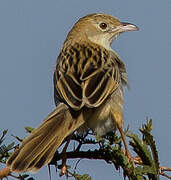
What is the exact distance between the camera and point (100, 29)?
630cm

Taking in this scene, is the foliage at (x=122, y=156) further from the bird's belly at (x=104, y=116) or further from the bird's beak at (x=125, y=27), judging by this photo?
the bird's beak at (x=125, y=27)

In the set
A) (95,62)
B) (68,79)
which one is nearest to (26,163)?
(68,79)

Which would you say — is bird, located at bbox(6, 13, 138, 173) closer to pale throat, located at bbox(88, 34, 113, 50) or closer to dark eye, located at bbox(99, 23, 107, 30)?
pale throat, located at bbox(88, 34, 113, 50)

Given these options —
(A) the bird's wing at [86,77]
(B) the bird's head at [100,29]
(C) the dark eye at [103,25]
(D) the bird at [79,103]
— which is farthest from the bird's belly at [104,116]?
(C) the dark eye at [103,25]

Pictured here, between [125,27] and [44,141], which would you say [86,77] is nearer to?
[44,141]

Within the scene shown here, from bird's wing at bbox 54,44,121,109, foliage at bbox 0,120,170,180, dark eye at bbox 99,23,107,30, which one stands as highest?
dark eye at bbox 99,23,107,30

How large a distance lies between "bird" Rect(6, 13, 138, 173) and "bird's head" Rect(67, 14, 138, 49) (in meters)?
0.62

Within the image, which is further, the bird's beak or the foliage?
the bird's beak

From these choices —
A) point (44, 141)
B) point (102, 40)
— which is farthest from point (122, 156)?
point (102, 40)

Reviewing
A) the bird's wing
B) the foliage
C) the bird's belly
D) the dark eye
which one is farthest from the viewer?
the dark eye

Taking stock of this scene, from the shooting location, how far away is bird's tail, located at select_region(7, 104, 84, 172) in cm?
338

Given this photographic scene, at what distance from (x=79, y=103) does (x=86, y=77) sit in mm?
460

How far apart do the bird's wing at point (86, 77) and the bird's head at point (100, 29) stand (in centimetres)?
78

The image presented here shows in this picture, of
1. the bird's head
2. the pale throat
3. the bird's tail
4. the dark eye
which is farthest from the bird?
the dark eye
